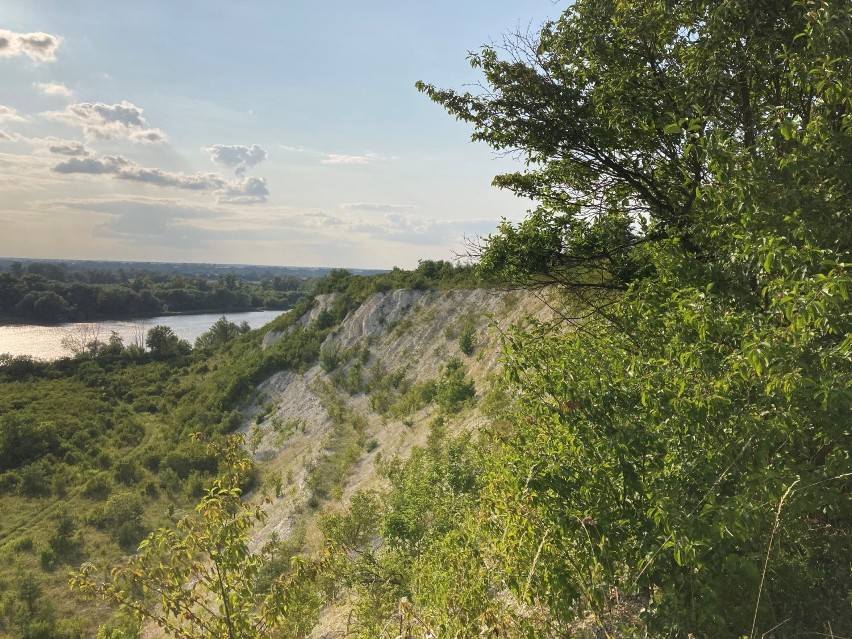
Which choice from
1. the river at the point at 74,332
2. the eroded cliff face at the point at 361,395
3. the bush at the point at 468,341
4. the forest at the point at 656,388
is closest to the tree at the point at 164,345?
the river at the point at 74,332

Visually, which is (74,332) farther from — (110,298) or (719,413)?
(719,413)

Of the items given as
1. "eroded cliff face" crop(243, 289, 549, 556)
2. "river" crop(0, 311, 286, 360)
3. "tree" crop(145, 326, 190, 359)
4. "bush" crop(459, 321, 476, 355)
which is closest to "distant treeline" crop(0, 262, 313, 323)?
"river" crop(0, 311, 286, 360)

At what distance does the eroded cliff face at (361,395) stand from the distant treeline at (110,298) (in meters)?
97.0

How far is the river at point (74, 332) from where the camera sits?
74.3 meters

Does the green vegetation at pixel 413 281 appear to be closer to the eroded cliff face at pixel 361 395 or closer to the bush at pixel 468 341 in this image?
the eroded cliff face at pixel 361 395

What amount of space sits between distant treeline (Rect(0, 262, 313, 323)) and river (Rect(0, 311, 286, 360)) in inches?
178

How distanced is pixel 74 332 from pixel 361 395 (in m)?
84.8

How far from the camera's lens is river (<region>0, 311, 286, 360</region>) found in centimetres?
7428

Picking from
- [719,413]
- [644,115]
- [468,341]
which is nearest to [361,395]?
[468,341]

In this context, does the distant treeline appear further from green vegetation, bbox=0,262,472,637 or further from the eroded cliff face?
the eroded cliff face

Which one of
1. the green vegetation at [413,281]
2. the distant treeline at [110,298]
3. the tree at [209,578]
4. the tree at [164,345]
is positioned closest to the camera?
the tree at [209,578]

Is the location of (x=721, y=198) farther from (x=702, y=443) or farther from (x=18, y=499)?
(x=18, y=499)

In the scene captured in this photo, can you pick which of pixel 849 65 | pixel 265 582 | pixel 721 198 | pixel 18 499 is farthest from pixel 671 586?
pixel 18 499

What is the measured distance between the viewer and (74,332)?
292 ft
